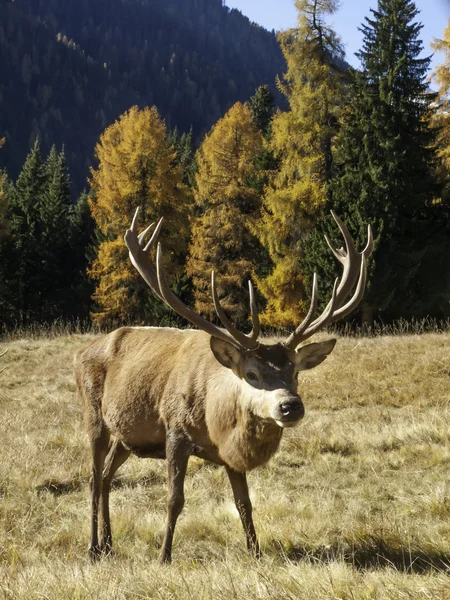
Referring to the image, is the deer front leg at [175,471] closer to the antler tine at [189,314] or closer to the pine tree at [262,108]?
the antler tine at [189,314]

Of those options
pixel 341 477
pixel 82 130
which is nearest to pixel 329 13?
pixel 341 477

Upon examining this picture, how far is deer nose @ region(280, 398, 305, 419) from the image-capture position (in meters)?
3.16

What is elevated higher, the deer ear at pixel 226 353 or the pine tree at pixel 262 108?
the pine tree at pixel 262 108

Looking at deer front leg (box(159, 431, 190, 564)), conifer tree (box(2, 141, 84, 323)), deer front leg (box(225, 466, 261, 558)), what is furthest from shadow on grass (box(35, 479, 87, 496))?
conifer tree (box(2, 141, 84, 323))

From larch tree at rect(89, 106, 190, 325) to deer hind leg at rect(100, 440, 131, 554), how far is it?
18.5 m

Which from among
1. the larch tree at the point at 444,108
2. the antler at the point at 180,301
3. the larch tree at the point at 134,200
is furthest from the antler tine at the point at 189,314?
the larch tree at the point at 134,200

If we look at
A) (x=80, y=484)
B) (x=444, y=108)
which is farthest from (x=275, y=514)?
(x=444, y=108)

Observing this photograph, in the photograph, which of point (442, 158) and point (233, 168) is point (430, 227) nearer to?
point (442, 158)

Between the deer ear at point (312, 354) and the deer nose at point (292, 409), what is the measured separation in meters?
0.51

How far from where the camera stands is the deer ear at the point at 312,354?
12.1 ft

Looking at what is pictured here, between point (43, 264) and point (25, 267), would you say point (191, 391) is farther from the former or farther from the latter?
point (25, 267)

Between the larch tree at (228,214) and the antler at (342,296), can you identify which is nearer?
the antler at (342,296)

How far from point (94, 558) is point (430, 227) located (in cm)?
1800

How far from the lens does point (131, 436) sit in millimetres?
4262
